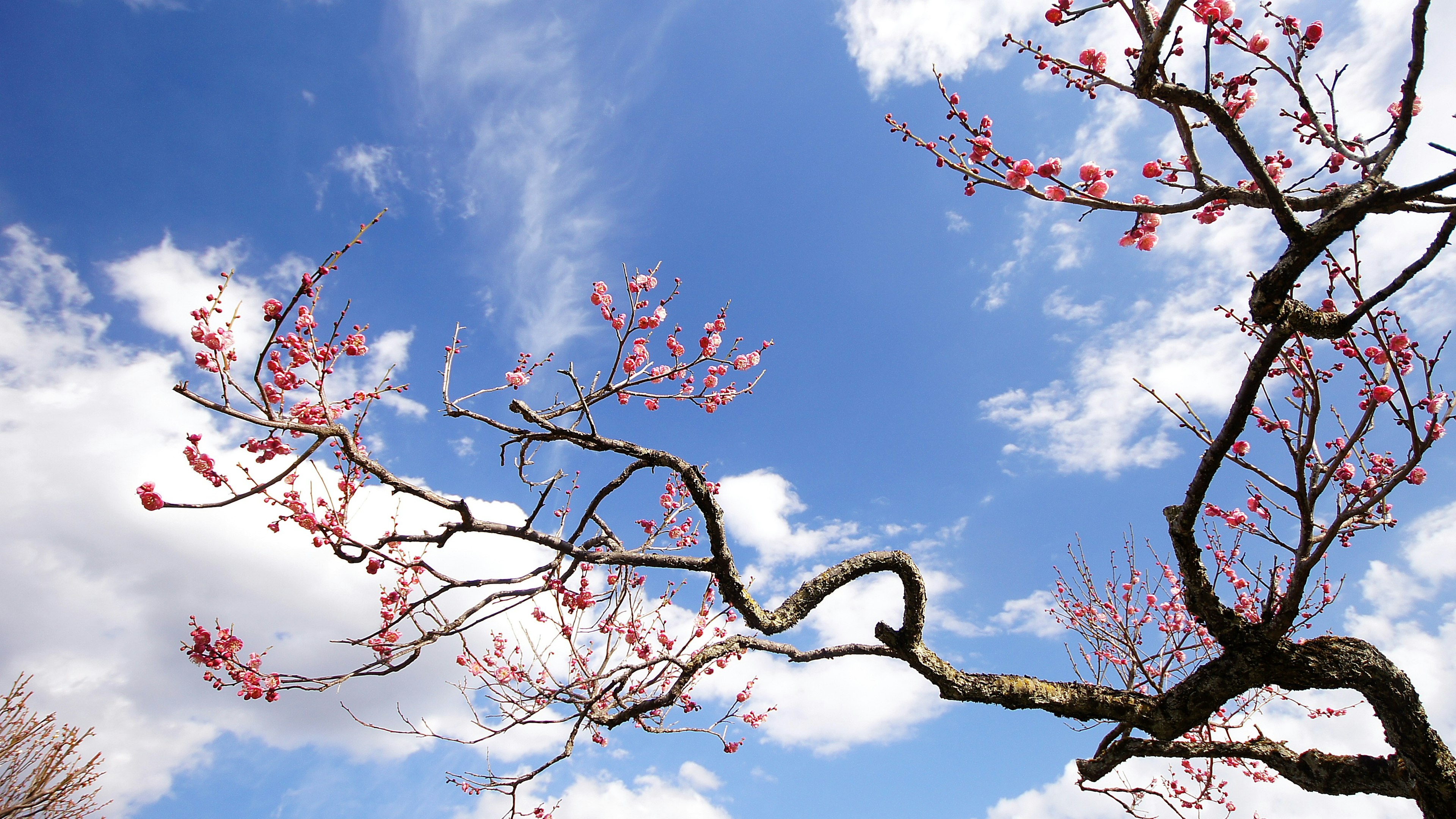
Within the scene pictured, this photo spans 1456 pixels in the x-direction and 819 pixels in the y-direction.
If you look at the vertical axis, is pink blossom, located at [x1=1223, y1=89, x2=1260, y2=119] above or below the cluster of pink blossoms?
above

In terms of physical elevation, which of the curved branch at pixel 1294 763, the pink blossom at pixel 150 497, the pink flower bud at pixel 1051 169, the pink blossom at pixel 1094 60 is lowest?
the curved branch at pixel 1294 763

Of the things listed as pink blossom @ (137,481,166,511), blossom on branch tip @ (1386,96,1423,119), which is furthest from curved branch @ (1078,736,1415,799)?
pink blossom @ (137,481,166,511)

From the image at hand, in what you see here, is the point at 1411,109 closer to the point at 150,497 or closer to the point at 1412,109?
the point at 1412,109

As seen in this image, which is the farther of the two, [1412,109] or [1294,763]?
[1294,763]

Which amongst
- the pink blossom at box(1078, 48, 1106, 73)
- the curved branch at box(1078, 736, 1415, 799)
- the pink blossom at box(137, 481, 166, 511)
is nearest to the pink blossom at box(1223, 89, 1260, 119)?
the pink blossom at box(1078, 48, 1106, 73)

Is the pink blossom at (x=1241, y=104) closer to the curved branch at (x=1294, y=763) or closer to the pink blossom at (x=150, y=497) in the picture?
the curved branch at (x=1294, y=763)

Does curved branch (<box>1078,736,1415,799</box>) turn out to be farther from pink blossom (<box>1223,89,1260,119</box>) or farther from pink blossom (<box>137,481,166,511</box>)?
pink blossom (<box>137,481,166,511</box>)

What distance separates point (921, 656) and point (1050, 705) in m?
0.81

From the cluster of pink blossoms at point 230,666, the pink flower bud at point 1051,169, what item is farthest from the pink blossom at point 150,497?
the pink flower bud at point 1051,169

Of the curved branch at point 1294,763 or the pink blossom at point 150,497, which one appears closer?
the pink blossom at point 150,497

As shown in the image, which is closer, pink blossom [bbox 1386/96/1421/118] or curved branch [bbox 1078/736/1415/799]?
pink blossom [bbox 1386/96/1421/118]

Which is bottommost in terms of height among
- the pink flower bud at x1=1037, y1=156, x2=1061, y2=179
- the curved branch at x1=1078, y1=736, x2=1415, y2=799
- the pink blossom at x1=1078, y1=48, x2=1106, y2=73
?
the curved branch at x1=1078, y1=736, x2=1415, y2=799

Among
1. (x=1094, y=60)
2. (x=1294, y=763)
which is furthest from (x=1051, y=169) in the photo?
(x=1294, y=763)

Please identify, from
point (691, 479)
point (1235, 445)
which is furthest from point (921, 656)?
point (1235, 445)
